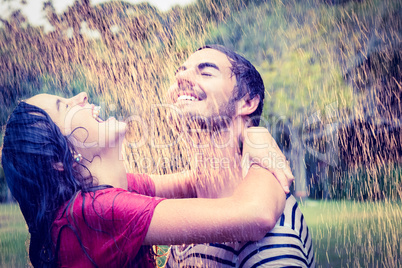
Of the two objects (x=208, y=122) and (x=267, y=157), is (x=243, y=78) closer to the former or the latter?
(x=208, y=122)

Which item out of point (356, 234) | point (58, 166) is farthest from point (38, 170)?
point (356, 234)

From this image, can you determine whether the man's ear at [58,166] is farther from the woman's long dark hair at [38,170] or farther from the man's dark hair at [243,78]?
the man's dark hair at [243,78]

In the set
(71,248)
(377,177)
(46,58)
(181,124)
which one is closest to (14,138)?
(71,248)

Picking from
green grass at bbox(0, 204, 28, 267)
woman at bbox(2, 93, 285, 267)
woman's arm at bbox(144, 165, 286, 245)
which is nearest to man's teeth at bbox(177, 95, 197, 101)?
woman at bbox(2, 93, 285, 267)

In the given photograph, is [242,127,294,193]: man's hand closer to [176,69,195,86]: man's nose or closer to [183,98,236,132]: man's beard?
[183,98,236,132]: man's beard

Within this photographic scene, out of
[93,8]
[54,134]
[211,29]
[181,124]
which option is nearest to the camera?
[54,134]

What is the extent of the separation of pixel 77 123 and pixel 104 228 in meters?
0.63

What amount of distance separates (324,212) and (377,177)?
3647mm

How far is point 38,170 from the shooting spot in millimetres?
1862

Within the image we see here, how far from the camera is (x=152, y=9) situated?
315 inches

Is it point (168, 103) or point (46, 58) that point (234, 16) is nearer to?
point (46, 58)

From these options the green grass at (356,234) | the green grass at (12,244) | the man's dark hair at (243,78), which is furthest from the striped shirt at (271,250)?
the green grass at (356,234)

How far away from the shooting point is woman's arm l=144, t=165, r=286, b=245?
1.64 meters

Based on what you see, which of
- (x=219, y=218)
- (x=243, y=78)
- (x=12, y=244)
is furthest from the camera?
(x=12, y=244)
